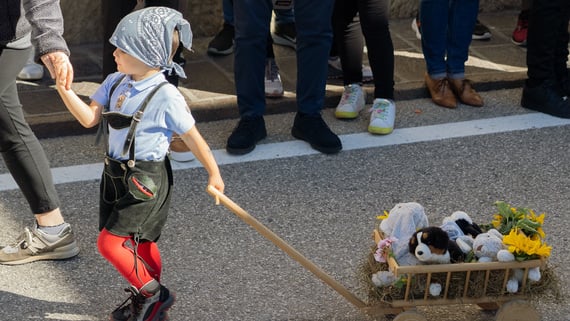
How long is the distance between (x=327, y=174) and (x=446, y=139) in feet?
2.74

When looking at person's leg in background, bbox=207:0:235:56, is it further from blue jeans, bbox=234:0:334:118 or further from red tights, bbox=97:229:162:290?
red tights, bbox=97:229:162:290

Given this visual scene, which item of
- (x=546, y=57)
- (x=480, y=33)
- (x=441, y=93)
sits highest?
(x=546, y=57)

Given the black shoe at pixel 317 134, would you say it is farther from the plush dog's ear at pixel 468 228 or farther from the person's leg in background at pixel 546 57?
the plush dog's ear at pixel 468 228

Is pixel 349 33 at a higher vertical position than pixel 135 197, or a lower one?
lower

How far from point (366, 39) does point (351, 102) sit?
0.37m

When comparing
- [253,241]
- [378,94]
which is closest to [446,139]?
[378,94]

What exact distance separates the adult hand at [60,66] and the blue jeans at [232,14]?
10.1 feet

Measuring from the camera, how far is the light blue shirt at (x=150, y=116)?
10.8 ft

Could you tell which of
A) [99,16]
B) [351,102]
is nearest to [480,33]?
[351,102]

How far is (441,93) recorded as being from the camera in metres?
5.93

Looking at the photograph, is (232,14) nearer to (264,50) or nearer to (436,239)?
(264,50)

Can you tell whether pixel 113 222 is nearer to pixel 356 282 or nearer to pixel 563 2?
pixel 356 282

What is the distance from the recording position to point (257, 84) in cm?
530

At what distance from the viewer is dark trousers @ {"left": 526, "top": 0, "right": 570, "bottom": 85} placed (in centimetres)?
575
